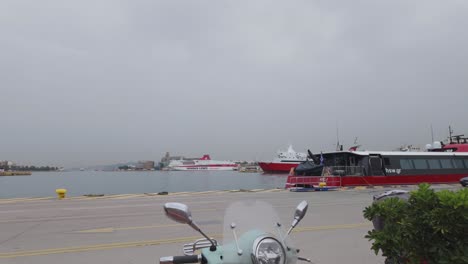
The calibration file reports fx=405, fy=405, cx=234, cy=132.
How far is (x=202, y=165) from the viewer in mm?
144250

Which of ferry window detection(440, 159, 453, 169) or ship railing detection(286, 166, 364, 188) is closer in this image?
ship railing detection(286, 166, 364, 188)

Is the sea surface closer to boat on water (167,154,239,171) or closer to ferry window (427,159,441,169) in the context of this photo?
ferry window (427,159,441,169)

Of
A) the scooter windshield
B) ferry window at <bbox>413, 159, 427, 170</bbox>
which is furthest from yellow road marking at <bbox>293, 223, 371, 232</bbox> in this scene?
ferry window at <bbox>413, 159, 427, 170</bbox>

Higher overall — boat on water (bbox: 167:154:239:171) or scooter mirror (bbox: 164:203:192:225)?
boat on water (bbox: 167:154:239:171)

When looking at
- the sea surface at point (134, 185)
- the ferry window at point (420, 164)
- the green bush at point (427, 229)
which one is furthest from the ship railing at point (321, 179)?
the green bush at point (427, 229)

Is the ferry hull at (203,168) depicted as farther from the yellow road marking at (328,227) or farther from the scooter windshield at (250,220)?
the scooter windshield at (250,220)

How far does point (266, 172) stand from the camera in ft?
289

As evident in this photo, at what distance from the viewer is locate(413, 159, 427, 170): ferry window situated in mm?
30597

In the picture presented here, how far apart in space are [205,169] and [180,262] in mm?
142415

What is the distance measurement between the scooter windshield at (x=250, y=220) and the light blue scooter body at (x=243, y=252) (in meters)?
0.08

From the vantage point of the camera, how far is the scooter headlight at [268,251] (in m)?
2.70

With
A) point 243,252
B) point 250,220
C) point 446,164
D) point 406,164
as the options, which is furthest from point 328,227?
point 446,164

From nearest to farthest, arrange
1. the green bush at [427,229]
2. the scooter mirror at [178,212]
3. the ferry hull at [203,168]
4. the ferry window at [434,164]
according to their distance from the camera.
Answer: the scooter mirror at [178,212] → the green bush at [427,229] → the ferry window at [434,164] → the ferry hull at [203,168]

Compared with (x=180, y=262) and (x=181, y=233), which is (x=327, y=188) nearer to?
(x=181, y=233)
